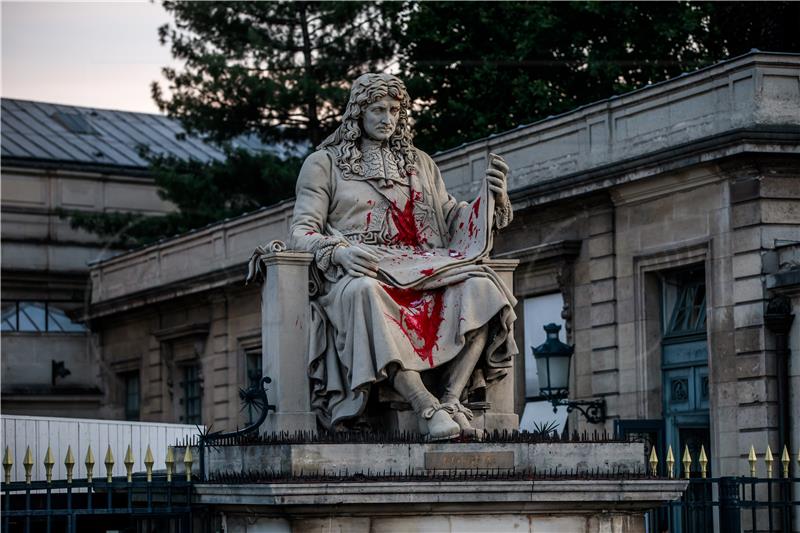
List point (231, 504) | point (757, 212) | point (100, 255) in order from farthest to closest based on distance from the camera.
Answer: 1. point (100, 255)
2. point (757, 212)
3. point (231, 504)

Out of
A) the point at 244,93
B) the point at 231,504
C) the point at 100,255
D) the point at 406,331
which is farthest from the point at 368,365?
the point at 100,255

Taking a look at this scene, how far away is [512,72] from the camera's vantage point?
124ft

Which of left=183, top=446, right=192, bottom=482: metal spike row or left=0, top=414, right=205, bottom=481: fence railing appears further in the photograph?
left=0, top=414, right=205, bottom=481: fence railing

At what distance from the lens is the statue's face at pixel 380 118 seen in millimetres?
14734

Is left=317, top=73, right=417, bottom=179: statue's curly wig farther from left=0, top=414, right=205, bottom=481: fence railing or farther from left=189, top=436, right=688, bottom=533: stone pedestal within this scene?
left=0, top=414, right=205, bottom=481: fence railing

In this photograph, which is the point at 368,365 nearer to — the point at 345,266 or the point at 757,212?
the point at 345,266

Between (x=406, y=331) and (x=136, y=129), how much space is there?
144 ft

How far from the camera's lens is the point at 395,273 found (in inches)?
552

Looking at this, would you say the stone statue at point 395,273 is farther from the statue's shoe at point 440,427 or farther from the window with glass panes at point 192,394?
the window with glass panes at point 192,394

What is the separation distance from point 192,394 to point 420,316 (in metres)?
28.1

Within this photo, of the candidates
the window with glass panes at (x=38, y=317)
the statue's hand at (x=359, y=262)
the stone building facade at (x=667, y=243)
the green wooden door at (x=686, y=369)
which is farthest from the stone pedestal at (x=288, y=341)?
the window with glass panes at (x=38, y=317)

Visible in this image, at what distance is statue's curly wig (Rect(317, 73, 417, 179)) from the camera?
579 inches

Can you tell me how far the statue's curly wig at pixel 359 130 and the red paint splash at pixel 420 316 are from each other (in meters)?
1.20

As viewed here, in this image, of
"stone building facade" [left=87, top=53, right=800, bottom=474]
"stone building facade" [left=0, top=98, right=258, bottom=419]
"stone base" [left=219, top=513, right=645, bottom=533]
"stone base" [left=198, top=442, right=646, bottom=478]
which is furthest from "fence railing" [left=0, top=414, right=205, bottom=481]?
"stone building facade" [left=0, top=98, right=258, bottom=419]
